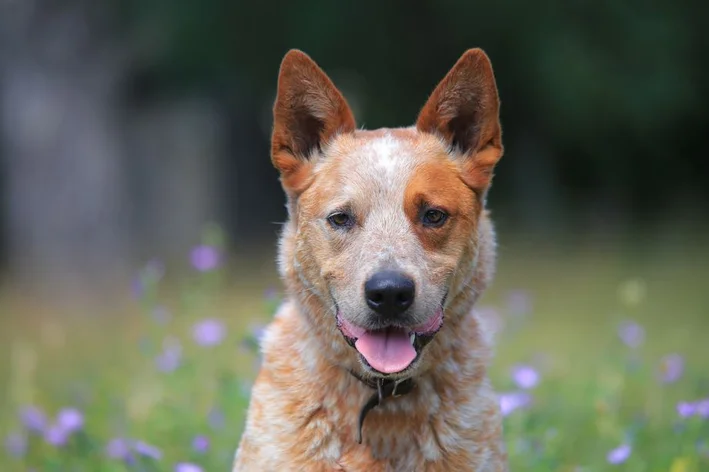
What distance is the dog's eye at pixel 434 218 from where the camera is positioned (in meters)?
3.89

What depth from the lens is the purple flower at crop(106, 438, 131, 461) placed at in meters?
4.80

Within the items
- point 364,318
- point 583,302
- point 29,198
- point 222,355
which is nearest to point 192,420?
point 222,355

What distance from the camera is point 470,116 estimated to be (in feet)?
13.8

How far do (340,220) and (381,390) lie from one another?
0.64m

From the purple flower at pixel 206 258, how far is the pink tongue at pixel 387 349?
1654 millimetres

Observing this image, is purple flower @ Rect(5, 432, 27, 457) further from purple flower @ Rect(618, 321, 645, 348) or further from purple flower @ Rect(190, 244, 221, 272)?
purple flower @ Rect(618, 321, 645, 348)

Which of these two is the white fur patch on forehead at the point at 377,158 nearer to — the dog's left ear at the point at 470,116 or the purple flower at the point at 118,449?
the dog's left ear at the point at 470,116

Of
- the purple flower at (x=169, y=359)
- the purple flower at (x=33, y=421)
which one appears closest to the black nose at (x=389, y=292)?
the purple flower at (x=169, y=359)

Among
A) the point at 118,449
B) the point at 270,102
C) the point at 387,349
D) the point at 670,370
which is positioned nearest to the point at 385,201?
the point at 387,349

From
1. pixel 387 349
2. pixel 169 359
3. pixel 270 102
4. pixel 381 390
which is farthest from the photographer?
pixel 270 102

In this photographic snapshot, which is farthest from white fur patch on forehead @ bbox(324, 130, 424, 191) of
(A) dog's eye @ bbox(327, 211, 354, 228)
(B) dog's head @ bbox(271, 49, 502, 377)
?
(A) dog's eye @ bbox(327, 211, 354, 228)

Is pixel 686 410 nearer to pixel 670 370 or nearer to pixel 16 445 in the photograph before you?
pixel 670 370

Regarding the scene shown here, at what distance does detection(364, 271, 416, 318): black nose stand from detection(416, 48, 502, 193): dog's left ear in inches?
25.1

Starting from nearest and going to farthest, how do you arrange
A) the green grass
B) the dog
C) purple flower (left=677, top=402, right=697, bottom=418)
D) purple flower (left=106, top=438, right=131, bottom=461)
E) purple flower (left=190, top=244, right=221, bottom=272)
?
the dog, purple flower (left=677, top=402, right=697, bottom=418), purple flower (left=106, top=438, right=131, bottom=461), the green grass, purple flower (left=190, top=244, right=221, bottom=272)
